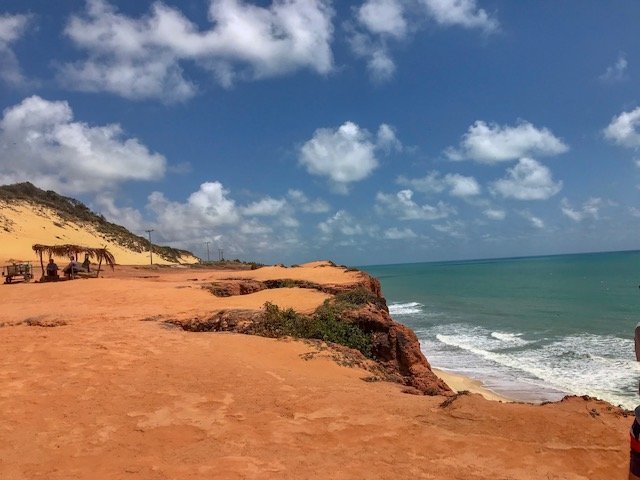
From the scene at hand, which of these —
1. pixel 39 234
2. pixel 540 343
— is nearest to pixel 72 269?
pixel 540 343

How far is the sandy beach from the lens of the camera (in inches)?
197

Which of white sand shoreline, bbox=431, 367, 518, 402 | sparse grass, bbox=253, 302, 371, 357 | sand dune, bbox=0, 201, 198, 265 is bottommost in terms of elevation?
white sand shoreline, bbox=431, 367, 518, 402

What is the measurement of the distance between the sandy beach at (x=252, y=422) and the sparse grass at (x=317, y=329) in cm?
111

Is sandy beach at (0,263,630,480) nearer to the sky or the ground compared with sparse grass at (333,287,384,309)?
nearer to the ground

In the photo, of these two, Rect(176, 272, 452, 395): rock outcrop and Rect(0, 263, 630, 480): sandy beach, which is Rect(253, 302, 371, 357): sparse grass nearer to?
Rect(176, 272, 452, 395): rock outcrop

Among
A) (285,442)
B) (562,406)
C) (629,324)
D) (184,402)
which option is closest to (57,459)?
(184,402)

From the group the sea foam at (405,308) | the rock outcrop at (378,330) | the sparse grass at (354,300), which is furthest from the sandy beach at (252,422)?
the sea foam at (405,308)

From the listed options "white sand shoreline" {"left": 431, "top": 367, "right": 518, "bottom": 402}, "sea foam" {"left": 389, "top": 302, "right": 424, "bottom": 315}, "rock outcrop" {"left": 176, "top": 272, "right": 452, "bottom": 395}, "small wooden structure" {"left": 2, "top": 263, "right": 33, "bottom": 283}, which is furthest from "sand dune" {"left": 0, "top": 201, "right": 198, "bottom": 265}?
"white sand shoreline" {"left": 431, "top": 367, "right": 518, "bottom": 402}

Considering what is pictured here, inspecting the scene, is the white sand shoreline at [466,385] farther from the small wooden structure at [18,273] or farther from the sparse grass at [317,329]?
the small wooden structure at [18,273]

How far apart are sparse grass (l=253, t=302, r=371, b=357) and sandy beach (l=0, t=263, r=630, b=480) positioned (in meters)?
1.11

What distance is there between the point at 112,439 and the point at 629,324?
27602mm

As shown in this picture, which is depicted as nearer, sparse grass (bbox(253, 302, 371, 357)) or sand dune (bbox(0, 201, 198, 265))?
sparse grass (bbox(253, 302, 371, 357))

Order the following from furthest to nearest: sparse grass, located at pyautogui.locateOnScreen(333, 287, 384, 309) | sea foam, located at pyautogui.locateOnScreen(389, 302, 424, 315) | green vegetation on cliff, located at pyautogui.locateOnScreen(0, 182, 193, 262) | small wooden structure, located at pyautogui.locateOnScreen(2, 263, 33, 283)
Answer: green vegetation on cliff, located at pyautogui.locateOnScreen(0, 182, 193, 262) → sea foam, located at pyautogui.locateOnScreen(389, 302, 424, 315) → small wooden structure, located at pyautogui.locateOnScreen(2, 263, 33, 283) → sparse grass, located at pyautogui.locateOnScreen(333, 287, 384, 309)

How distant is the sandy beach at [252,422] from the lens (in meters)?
5.01
